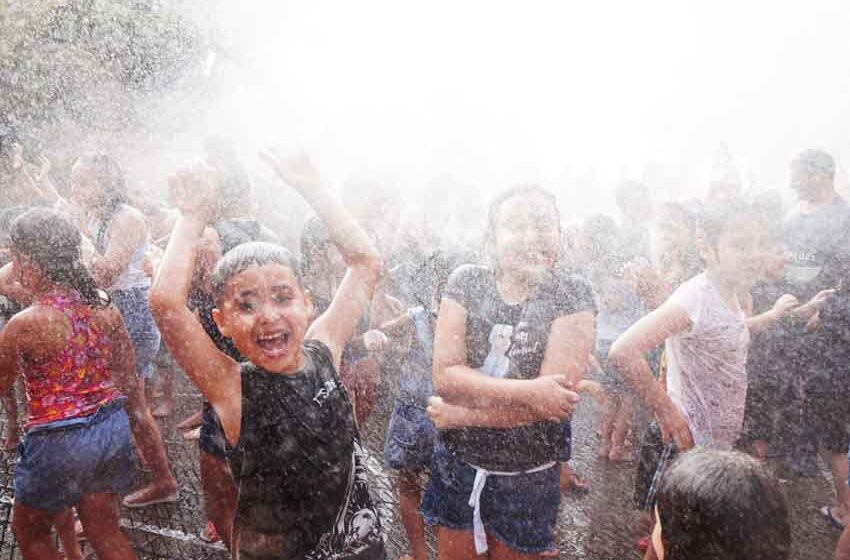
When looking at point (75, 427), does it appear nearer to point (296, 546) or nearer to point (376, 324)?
point (296, 546)

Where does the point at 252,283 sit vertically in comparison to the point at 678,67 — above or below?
below

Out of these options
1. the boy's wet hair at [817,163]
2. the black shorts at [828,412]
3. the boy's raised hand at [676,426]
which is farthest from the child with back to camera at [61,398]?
the boy's wet hair at [817,163]

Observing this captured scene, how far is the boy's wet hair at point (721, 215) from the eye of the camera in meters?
2.46

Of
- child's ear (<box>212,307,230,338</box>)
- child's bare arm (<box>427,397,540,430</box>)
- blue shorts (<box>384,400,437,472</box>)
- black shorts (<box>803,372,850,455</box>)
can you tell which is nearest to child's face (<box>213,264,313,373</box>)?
child's ear (<box>212,307,230,338</box>)

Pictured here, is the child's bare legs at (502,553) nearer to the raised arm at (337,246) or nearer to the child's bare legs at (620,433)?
the raised arm at (337,246)

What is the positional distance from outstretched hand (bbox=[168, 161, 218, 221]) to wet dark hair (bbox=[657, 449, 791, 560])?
1543mm

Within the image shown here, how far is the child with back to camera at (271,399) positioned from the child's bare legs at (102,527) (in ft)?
3.79

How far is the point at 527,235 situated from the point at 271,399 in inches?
40.4

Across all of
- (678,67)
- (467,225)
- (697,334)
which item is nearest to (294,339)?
(697,334)

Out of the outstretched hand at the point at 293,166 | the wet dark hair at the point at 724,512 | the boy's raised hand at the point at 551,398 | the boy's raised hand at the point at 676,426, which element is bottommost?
the boy's raised hand at the point at 676,426

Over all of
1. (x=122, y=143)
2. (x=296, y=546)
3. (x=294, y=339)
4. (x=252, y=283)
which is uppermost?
(x=122, y=143)

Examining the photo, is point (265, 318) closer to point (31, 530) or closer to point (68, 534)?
point (31, 530)

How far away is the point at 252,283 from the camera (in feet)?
5.88

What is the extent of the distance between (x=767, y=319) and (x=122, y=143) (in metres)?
12.4
